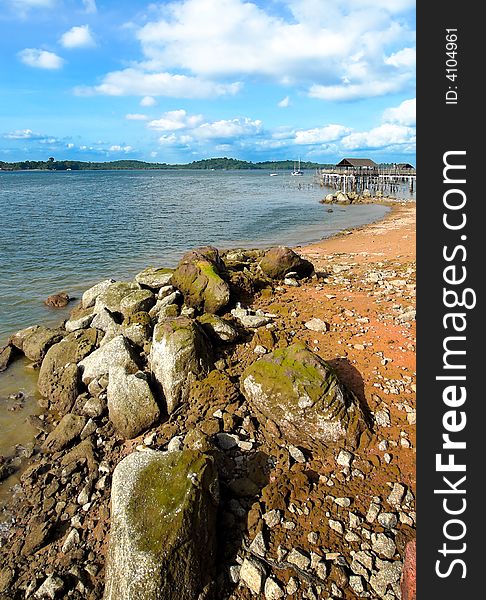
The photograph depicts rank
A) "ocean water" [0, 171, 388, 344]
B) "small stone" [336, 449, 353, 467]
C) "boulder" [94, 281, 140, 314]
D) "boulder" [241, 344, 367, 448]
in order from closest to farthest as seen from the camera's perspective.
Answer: "small stone" [336, 449, 353, 467], "boulder" [241, 344, 367, 448], "boulder" [94, 281, 140, 314], "ocean water" [0, 171, 388, 344]

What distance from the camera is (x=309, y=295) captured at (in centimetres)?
1185

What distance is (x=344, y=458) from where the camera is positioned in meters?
6.05

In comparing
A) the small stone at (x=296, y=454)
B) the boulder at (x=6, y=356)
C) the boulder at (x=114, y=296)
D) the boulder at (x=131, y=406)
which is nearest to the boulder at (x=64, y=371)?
the boulder at (x=114, y=296)

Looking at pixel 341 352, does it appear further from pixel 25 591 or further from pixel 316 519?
pixel 25 591

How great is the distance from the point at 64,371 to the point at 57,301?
7.64m

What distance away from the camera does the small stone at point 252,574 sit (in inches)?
180

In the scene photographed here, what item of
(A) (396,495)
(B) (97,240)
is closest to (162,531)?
(A) (396,495)

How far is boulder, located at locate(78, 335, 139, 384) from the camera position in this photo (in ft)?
28.4

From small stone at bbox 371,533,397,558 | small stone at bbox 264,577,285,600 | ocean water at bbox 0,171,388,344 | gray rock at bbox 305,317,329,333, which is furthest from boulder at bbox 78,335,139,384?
ocean water at bbox 0,171,388,344

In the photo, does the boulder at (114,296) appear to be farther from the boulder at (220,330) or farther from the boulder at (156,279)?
the boulder at (220,330)

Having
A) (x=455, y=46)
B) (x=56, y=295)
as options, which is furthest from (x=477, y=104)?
(x=56, y=295)

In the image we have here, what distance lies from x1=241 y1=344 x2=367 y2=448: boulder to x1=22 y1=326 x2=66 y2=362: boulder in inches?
277

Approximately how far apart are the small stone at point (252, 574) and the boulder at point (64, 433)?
4.28 m

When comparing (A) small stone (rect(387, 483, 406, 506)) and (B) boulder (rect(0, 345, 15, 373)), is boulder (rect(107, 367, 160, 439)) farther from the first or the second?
(B) boulder (rect(0, 345, 15, 373))
